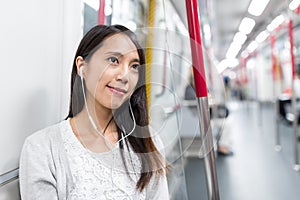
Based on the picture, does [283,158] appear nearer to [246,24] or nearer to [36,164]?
[246,24]

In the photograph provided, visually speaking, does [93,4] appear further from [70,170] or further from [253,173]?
[253,173]

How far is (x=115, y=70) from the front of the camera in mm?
540

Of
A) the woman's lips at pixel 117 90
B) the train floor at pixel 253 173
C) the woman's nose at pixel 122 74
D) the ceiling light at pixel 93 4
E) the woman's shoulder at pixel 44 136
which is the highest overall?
the ceiling light at pixel 93 4

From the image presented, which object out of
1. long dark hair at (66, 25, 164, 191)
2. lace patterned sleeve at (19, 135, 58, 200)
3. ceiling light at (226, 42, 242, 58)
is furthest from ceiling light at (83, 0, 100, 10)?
ceiling light at (226, 42, 242, 58)

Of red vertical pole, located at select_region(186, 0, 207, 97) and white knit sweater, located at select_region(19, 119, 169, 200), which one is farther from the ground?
red vertical pole, located at select_region(186, 0, 207, 97)

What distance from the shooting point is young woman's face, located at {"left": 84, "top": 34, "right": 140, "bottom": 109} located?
0.54 m

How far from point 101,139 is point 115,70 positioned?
203mm

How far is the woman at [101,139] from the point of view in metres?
0.54

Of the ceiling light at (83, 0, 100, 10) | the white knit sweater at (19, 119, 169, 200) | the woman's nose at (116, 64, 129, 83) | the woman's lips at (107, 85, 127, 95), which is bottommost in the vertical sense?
the white knit sweater at (19, 119, 169, 200)

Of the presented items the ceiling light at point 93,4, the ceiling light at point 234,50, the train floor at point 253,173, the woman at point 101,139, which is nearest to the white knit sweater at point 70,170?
the woman at point 101,139

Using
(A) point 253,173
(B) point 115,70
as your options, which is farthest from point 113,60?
(A) point 253,173

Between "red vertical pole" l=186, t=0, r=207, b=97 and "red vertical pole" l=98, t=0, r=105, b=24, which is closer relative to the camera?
"red vertical pole" l=186, t=0, r=207, b=97

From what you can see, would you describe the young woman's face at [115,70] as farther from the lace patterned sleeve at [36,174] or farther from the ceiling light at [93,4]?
the ceiling light at [93,4]

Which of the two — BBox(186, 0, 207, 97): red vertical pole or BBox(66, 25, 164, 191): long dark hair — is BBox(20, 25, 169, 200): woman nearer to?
BBox(66, 25, 164, 191): long dark hair
